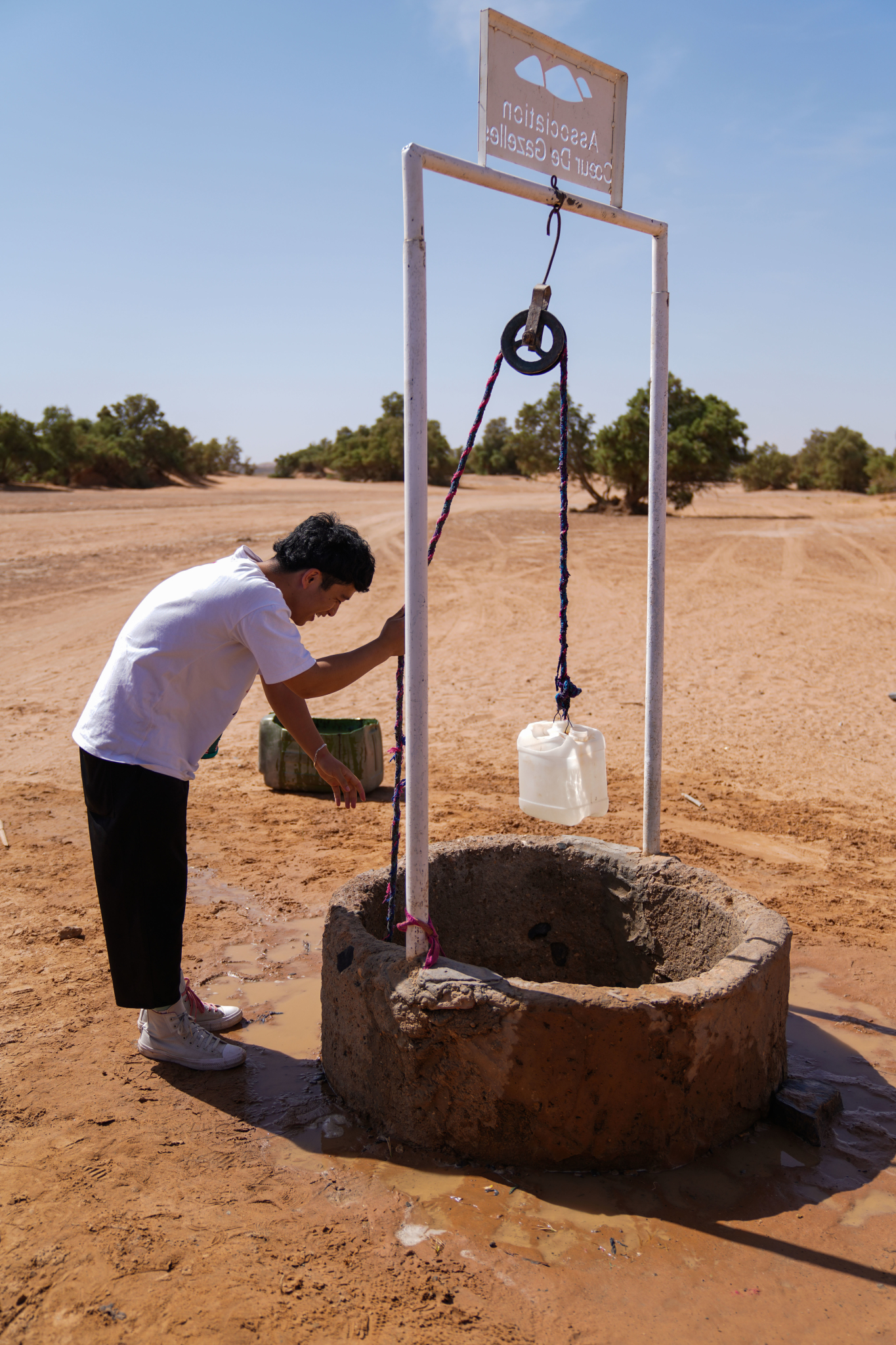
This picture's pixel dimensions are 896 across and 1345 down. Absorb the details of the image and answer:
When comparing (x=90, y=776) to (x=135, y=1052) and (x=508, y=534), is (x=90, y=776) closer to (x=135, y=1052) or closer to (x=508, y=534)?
(x=135, y=1052)

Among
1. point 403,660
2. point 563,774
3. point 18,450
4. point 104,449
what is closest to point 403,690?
point 403,660

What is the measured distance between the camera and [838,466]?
111ft

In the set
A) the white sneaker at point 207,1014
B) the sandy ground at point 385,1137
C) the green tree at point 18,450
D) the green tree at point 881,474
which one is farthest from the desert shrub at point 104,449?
the white sneaker at point 207,1014

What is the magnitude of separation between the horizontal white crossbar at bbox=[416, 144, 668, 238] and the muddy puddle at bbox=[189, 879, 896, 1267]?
230cm

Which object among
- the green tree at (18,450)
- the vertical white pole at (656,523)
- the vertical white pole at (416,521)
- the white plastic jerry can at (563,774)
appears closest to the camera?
the vertical white pole at (416,521)

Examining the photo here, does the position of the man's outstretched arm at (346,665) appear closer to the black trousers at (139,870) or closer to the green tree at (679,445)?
the black trousers at (139,870)

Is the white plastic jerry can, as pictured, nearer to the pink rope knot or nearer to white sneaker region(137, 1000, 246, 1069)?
the pink rope knot

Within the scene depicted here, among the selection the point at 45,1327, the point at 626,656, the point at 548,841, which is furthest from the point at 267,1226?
the point at 626,656

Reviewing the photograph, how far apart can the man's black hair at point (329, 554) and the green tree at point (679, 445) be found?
17.4m

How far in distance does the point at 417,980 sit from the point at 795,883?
7.57ft

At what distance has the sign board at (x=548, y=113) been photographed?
7.35 ft

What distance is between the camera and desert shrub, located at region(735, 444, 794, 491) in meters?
35.7

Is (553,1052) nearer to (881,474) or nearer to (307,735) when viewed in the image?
(307,735)

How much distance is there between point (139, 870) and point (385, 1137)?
0.94 meters
